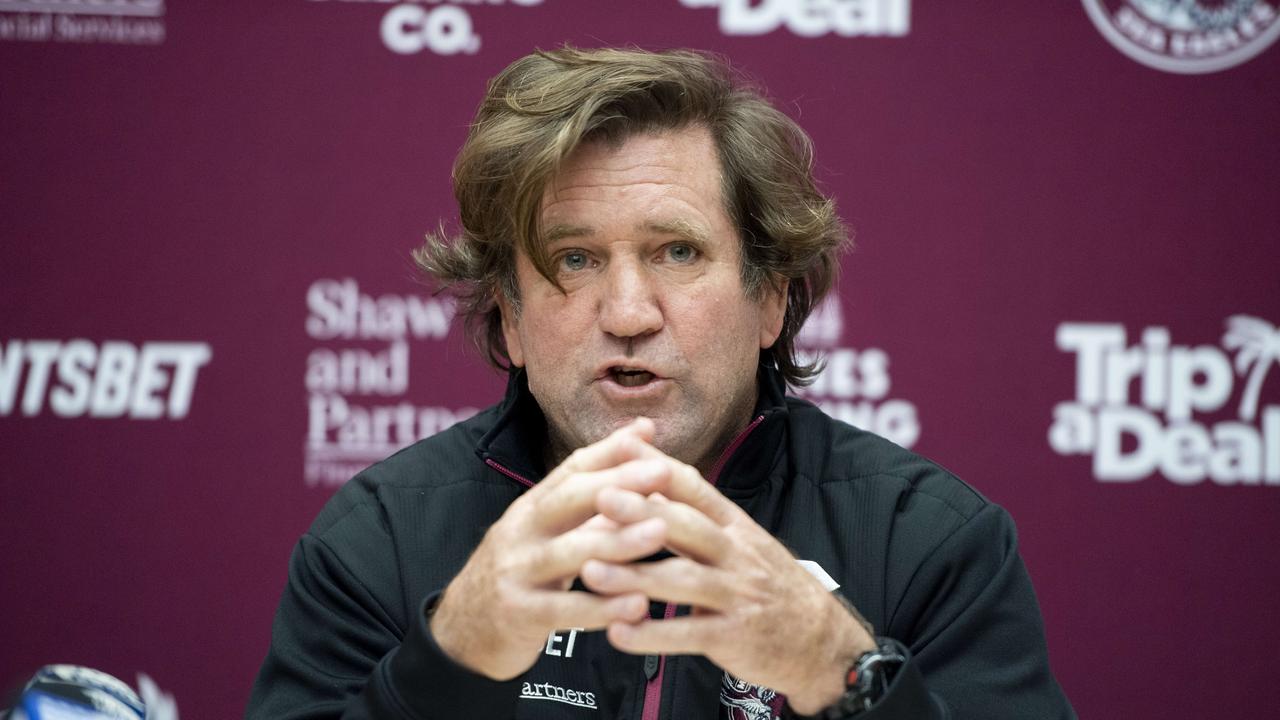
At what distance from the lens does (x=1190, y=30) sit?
3.06 meters

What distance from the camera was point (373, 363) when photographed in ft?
10.3

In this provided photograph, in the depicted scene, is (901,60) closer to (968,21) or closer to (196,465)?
(968,21)

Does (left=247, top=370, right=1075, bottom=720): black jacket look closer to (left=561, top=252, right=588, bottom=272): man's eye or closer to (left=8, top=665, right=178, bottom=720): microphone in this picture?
(left=561, top=252, right=588, bottom=272): man's eye

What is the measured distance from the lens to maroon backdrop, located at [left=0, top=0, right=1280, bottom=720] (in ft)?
10.0

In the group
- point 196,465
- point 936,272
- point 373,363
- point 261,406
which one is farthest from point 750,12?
point 196,465

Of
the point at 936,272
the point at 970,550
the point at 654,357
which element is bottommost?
the point at 970,550

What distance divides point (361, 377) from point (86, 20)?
1092mm

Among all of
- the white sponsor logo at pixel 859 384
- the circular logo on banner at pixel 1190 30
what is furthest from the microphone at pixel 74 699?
the circular logo on banner at pixel 1190 30

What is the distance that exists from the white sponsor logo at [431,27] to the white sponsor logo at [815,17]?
47cm

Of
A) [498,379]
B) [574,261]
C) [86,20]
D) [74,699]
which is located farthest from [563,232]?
[86,20]

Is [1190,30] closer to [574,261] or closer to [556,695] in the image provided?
[574,261]

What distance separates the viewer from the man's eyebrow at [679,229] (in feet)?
5.86

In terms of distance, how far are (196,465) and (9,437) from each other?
0.45 m

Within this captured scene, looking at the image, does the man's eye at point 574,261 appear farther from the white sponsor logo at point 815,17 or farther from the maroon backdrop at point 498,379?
the white sponsor logo at point 815,17
